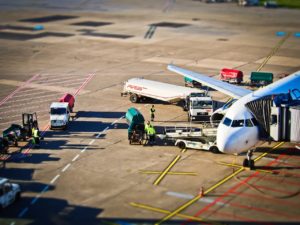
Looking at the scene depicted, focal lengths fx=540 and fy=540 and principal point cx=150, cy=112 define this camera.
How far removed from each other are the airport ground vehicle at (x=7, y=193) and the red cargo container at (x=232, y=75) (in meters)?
42.8

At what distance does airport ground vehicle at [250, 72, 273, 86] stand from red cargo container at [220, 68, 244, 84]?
1635 millimetres

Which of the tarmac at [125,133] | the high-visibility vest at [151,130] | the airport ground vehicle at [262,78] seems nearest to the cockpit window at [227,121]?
the tarmac at [125,133]

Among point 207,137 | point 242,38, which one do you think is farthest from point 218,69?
point 207,137

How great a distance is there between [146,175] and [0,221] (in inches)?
479

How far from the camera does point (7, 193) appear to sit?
3641 cm

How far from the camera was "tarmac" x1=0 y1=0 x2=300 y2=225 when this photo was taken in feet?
120

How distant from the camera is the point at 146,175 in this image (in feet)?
138

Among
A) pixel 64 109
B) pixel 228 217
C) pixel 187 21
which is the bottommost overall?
pixel 228 217

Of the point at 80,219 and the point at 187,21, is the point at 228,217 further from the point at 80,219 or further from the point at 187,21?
the point at 187,21

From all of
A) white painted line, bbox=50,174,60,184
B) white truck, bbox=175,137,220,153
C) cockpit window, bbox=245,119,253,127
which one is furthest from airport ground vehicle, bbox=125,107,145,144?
cockpit window, bbox=245,119,253,127

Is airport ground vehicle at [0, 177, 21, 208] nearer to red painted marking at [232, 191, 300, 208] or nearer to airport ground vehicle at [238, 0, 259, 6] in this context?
red painted marking at [232, 191, 300, 208]

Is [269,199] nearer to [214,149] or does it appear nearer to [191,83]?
[214,149]

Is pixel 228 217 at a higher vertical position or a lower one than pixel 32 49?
lower

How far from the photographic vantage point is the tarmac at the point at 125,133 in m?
36.4
